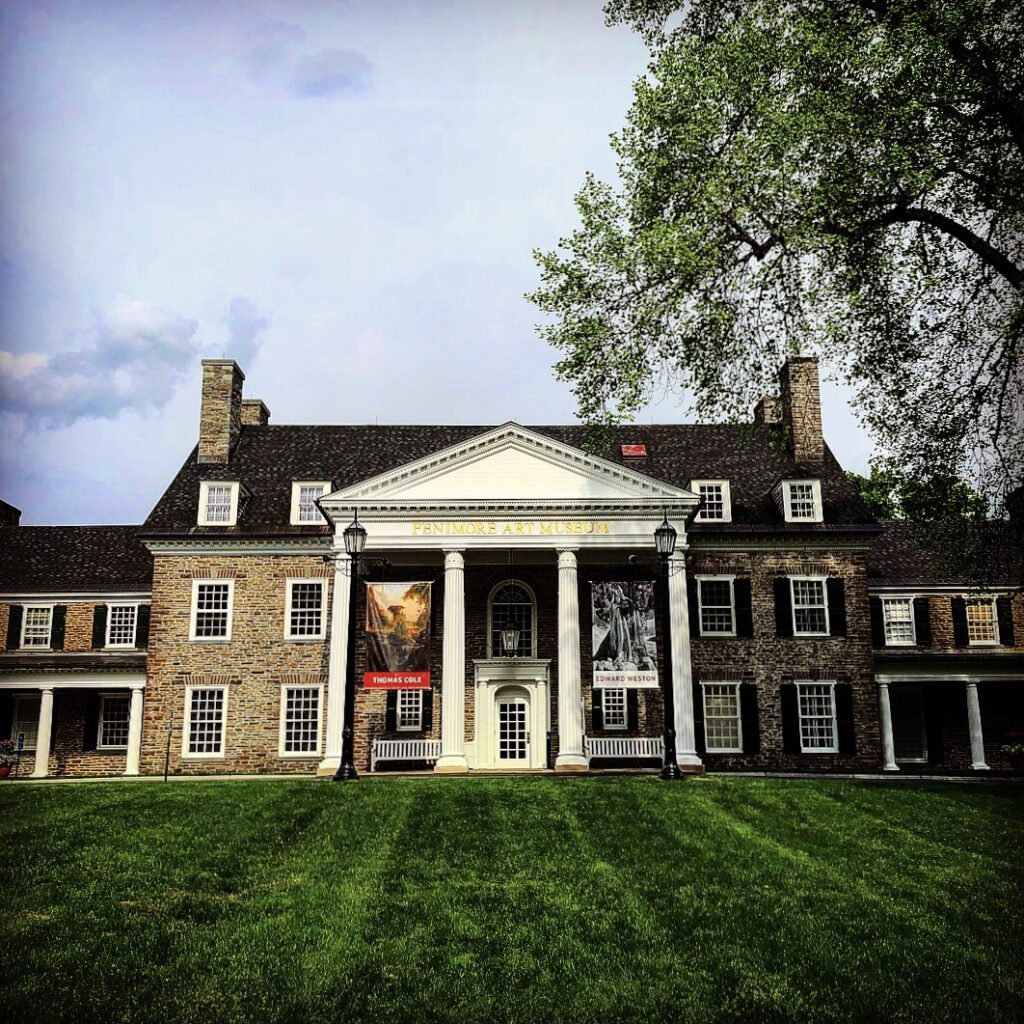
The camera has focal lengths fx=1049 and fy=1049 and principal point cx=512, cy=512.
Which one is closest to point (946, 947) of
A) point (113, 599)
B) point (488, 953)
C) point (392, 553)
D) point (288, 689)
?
point (488, 953)

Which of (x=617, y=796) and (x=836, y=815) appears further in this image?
(x=617, y=796)

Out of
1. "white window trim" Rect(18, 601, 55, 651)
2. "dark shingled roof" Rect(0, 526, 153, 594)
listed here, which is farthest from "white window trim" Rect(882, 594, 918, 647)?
"white window trim" Rect(18, 601, 55, 651)

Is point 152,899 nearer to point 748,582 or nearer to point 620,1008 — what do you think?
point 620,1008

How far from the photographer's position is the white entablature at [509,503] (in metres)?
30.1

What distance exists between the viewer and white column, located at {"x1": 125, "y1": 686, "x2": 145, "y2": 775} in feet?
110

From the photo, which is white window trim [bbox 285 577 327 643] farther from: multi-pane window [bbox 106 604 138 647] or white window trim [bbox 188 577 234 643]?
multi-pane window [bbox 106 604 138 647]

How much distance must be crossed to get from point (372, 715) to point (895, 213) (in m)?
20.8

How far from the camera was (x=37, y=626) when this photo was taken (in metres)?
36.2

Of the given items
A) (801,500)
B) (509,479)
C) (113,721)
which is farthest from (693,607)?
(113,721)

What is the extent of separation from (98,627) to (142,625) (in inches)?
58.4

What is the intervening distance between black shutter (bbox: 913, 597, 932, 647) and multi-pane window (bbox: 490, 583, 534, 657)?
13.9 meters

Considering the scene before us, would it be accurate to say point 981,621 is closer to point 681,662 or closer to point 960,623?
point 960,623

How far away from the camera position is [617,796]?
19312 millimetres

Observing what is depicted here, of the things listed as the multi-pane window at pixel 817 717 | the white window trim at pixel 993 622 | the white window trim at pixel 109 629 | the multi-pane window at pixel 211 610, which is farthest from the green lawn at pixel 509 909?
the white window trim at pixel 993 622
